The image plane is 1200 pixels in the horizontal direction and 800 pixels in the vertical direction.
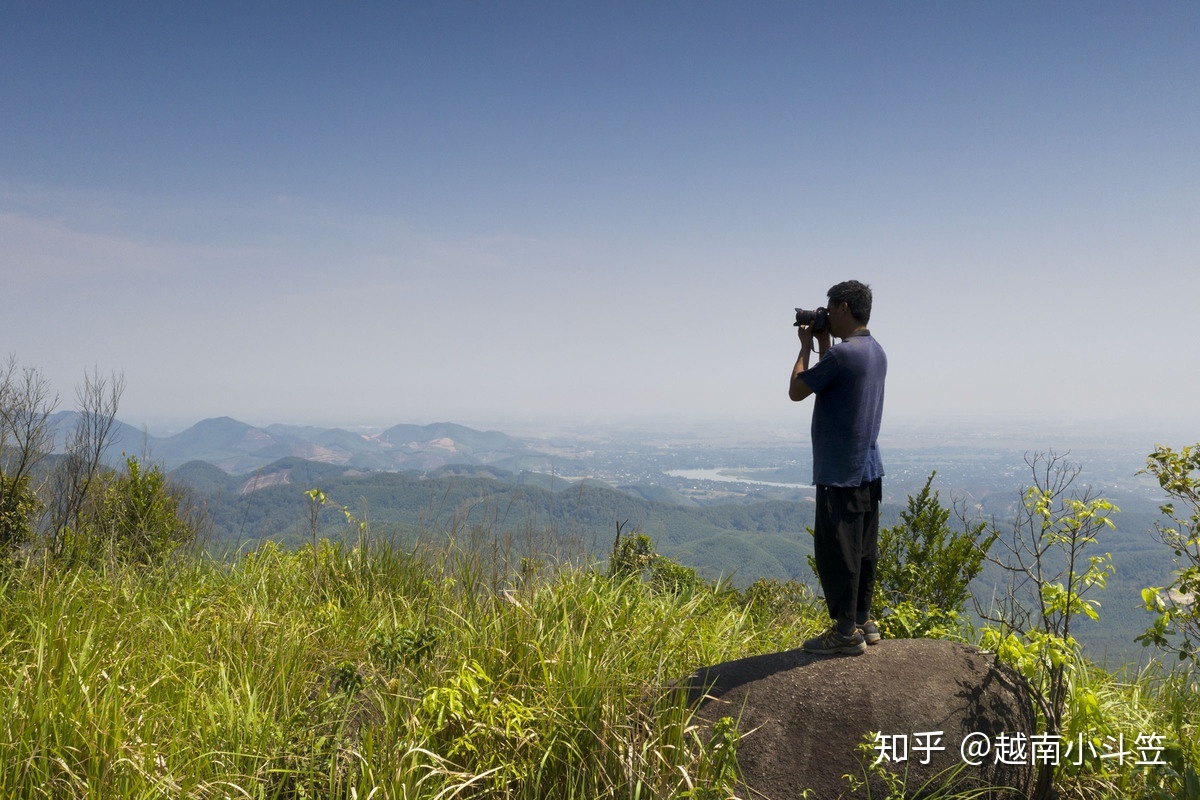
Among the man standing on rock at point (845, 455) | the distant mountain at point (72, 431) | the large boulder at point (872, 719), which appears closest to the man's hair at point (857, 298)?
the man standing on rock at point (845, 455)

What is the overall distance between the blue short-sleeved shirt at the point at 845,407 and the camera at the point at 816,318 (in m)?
0.23

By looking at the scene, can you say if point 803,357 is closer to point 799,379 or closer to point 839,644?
point 799,379

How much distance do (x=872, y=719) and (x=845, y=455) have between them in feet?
4.92

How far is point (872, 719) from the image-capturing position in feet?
12.2

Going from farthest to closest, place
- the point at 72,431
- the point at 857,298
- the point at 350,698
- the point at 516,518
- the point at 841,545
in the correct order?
1. the point at 516,518
2. the point at 72,431
3. the point at 857,298
4. the point at 841,545
5. the point at 350,698

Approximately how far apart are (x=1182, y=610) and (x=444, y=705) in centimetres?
484

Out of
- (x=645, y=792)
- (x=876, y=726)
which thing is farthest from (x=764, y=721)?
(x=645, y=792)

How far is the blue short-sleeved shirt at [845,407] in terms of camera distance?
4.11 metres

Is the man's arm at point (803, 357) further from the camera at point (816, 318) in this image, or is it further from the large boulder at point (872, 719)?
the large boulder at point (872, 719)

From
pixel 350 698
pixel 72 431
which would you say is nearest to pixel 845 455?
pixel 350 698

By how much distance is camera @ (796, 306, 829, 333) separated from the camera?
439 cm

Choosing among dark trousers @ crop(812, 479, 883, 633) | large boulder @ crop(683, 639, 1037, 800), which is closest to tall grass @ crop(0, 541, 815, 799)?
large boulder @ crop(683, 639, 1037, 800)

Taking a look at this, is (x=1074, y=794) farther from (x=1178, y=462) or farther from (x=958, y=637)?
(x=1178, y=462)

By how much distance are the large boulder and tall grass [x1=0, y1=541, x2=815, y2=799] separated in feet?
1.23
